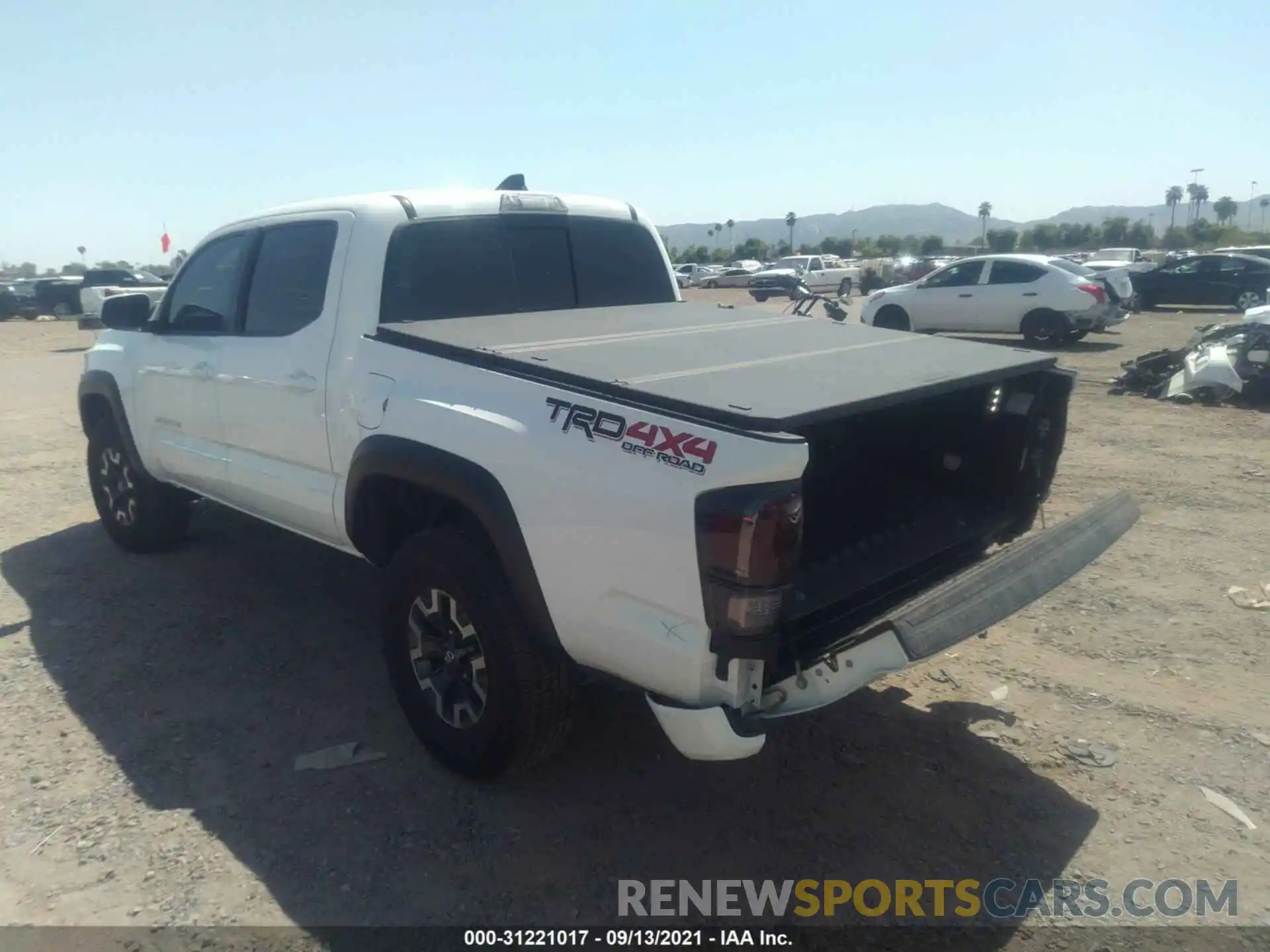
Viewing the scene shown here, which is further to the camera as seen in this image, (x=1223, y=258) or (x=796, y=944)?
(x=1223, y=258)

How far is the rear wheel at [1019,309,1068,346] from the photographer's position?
1636 centimetres

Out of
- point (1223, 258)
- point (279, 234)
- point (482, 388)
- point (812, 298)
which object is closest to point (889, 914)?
point (482, 388)

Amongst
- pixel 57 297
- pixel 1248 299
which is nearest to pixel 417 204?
pixel 1248 299

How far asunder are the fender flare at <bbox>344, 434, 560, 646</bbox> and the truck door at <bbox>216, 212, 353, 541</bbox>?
48cm

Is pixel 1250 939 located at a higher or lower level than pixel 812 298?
lower

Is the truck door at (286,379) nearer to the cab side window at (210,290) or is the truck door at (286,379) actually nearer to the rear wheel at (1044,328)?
the cab side window at (210,290)

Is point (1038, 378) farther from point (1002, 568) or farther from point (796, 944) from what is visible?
point (796, 944)

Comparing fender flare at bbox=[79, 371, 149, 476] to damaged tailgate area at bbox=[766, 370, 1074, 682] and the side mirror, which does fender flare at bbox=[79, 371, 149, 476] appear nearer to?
the side mirror

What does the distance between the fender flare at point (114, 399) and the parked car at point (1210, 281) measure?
23.9 m

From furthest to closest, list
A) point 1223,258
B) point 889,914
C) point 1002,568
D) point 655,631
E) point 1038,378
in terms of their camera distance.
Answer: point 1223,258 → point 1038,378 → point 1002,568 → point 889,914 → point 655,631

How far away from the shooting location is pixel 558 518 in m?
2.85

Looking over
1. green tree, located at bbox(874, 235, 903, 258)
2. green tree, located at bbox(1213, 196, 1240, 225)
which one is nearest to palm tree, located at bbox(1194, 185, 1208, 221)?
green tree, located at bbox(1213, 196, 1240, 225)

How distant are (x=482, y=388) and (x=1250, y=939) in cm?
280

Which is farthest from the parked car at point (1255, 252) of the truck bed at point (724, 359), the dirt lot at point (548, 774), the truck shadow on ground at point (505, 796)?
the truck shadow on ground at point (505, 796)
